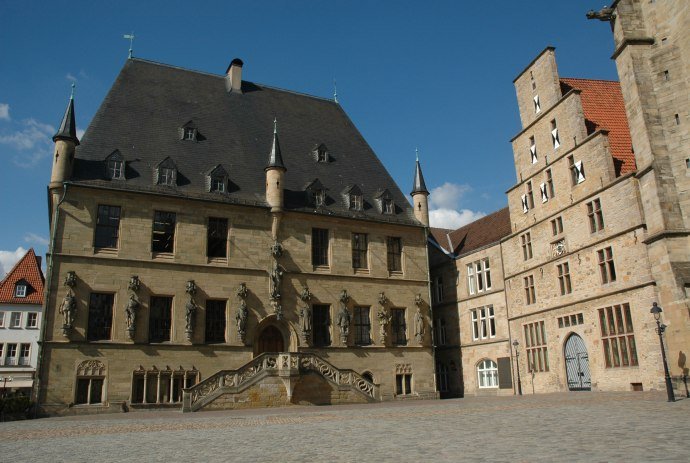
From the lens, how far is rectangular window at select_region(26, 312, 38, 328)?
41.6 m

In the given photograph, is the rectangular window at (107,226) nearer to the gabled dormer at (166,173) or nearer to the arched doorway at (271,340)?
the gabled dormer at (166,173)

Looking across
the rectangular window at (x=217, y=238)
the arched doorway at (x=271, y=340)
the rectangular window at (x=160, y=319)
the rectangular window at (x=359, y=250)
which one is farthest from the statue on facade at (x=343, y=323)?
the rectangular window at (x=160, y=319)

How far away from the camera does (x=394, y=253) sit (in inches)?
1196

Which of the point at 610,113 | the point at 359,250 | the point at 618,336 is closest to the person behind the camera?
the point at 618,336

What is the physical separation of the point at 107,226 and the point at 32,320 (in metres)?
23.1

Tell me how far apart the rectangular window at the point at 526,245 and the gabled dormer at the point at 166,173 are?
16623 mm

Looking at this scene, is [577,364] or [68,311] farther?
[577,364]

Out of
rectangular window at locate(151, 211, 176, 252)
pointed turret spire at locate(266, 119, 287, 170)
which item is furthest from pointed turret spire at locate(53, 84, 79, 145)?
pointed turret spire at locate(266, 119, 287, 170)

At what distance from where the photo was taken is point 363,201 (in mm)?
30516

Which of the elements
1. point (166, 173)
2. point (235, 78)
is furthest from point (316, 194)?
point (235, 78)

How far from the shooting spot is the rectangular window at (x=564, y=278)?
24.0 metres

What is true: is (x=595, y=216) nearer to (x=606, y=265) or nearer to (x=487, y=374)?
(x=606, y=265)

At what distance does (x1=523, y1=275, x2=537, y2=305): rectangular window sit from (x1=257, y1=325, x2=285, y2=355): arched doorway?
38.3 ft

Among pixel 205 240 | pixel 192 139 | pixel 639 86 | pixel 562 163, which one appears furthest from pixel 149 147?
pixel 639 86
